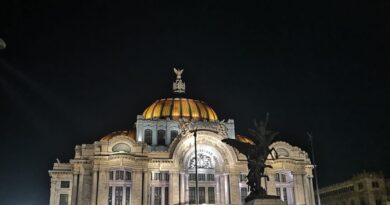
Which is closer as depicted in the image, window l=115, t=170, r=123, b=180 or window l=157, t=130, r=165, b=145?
window l=115, t=170, r=123, b=180

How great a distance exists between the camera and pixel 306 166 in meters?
61.8

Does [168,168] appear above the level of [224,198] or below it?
above

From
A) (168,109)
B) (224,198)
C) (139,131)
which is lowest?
(224,198)

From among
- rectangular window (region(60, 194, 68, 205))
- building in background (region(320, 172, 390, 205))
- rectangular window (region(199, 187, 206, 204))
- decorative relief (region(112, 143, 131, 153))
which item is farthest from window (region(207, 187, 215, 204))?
building in background (region(320, 172, 390, 205))

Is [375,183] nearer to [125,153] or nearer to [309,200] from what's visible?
[309,200]

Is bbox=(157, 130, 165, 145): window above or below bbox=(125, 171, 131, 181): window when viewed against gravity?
above

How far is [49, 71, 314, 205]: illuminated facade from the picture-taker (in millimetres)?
51750

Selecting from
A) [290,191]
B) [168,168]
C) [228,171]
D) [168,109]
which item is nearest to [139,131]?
[168,109]

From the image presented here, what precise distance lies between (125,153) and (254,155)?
21453 millimetres

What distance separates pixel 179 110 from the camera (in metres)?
65.4

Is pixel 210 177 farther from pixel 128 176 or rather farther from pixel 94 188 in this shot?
pixel 94 188

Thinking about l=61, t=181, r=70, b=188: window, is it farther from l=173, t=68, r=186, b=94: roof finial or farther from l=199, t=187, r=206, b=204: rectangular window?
l=173, t=68, r=186, b=94: roof finial

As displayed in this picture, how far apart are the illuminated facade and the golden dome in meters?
5.52

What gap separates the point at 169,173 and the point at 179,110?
14136 mm
